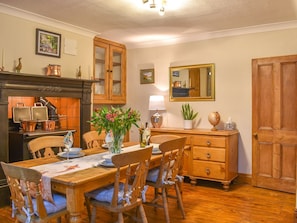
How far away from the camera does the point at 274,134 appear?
4.14m

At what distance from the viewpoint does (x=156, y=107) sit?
16.1 ft

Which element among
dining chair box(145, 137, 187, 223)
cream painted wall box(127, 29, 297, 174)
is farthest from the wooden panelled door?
dining chair box(145, 137, 187, 223)

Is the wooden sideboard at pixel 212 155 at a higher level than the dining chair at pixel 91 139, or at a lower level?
lower

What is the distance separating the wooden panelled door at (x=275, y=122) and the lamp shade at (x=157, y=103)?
1.48 metres

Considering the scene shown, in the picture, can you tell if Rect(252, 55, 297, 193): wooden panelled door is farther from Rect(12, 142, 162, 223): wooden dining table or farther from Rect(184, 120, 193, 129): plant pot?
Rect(12, 142, 162, 223): wooden dining table

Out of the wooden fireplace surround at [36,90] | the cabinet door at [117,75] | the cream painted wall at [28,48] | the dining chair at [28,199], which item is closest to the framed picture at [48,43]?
the cream painted wall at [28,48]

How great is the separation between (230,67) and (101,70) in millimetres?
2157

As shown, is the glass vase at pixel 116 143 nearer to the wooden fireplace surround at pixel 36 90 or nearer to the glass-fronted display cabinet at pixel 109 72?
the wooden fireplace surround at pixel 36 90

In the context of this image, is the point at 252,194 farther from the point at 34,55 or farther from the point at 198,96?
the point at 34,55

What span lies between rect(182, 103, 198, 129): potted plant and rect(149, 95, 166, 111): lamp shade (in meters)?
0.37

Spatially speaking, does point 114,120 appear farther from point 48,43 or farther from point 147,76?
point 147,76

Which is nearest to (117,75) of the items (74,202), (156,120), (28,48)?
(156,120)

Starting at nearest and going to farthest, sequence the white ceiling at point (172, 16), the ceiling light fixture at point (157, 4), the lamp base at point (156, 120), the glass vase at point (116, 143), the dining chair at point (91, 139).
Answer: the glass vase at point (116, 143)
the ceiling light fixture at point (157, 4)
the white ceiling at point (172, 16)
the dining chair at point (91, 139)
the lamp base at point (156, 120)

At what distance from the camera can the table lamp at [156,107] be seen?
4902 millimetres
